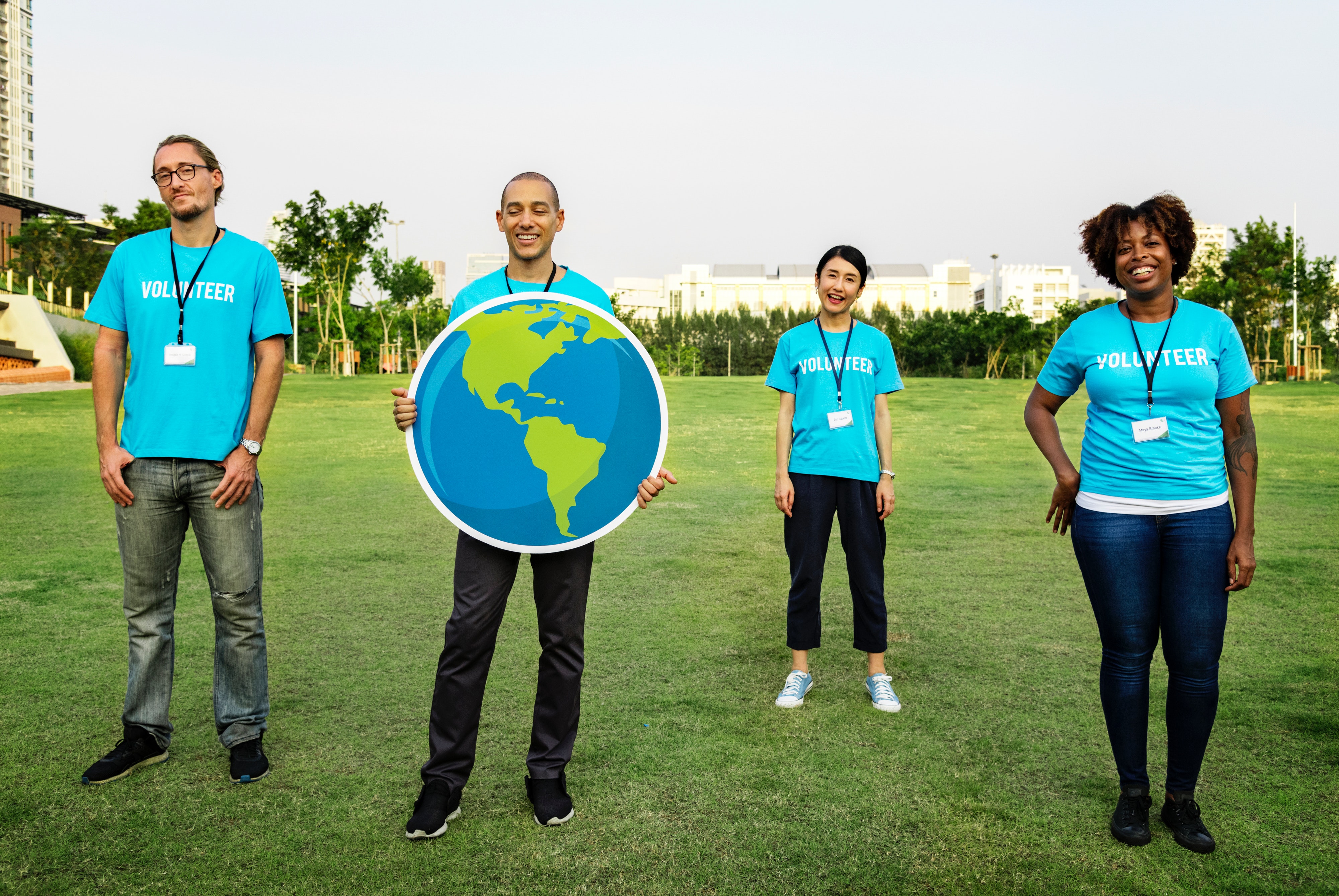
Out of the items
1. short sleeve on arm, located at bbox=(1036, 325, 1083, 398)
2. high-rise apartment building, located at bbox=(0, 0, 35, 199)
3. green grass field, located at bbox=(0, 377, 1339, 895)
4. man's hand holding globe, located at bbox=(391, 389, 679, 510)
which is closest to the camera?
green grass field, located at bbox=(0, 377, 1339, 895)

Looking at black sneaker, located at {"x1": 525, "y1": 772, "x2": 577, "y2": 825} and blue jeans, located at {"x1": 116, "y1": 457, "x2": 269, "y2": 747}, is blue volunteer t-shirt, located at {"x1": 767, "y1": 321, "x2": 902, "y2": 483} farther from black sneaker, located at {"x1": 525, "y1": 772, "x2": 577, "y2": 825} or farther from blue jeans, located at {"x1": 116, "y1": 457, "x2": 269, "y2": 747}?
blue jeans, located at {"x1": 116, "y1": 457, "x2": 269, "y2": 747}

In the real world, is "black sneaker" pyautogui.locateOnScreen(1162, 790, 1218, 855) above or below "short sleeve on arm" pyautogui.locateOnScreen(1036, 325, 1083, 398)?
below

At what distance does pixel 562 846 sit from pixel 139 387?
2.12 m

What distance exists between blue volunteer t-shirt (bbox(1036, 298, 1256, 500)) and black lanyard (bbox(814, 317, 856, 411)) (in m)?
1.39

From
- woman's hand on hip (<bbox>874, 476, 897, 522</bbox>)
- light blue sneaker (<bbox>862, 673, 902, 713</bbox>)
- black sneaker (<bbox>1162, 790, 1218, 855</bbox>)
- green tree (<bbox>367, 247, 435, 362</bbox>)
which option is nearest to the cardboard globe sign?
woman's hand on hip (<bbox>874, 476, 897, 522</bbox>)

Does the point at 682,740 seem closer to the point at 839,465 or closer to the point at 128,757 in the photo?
the point at 839,465

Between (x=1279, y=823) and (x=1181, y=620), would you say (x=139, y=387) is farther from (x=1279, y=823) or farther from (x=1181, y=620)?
(x=1279, y=823)

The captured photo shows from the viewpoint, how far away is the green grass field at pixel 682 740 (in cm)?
294

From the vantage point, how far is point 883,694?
4.37 m

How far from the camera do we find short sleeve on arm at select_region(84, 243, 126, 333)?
349 centimetres

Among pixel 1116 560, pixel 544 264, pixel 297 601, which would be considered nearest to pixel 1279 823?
pixel 1116 560

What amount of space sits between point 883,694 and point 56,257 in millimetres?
63899

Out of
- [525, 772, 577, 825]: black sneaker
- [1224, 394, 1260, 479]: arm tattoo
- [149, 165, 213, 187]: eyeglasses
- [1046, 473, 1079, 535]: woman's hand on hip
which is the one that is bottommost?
[525, 772, 577, 825]: black sneaker

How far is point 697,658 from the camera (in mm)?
5129
